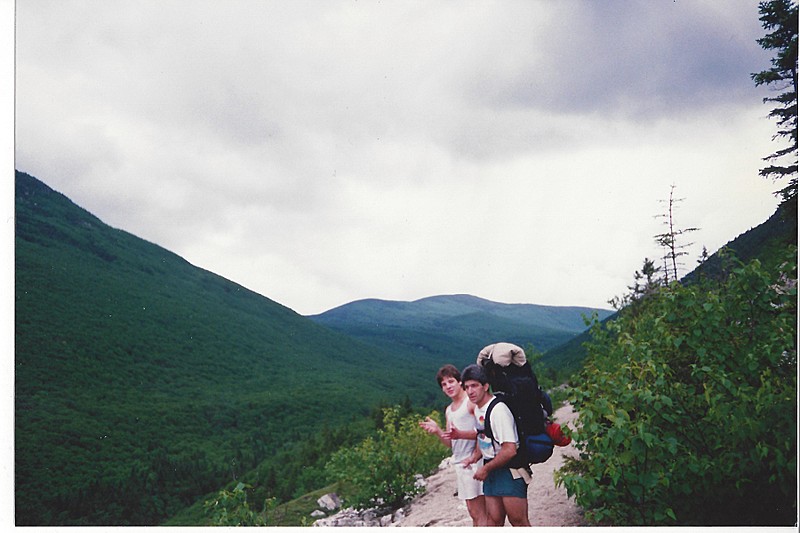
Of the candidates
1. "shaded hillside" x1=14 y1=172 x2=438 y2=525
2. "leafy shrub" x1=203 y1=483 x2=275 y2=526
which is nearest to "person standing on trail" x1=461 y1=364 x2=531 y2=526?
"leafy shrub" x1=203 y1=483 x2=275 y2=526

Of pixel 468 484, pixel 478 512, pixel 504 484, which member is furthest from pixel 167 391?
pixel 504 484

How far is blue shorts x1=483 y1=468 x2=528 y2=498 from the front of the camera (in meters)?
3.05

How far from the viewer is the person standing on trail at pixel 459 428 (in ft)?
10.2

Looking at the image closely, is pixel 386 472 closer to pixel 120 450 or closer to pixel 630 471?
pixel 630 471

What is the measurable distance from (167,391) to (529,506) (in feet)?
47.4

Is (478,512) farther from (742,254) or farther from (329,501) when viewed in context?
(742,254)

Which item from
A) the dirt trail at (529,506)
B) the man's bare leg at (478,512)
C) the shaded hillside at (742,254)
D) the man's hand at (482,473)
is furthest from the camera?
the shaded hillside at (742,254)

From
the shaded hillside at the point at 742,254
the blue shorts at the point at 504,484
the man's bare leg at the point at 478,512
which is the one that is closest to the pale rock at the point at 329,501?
the shaded hillside at the point at 742,254

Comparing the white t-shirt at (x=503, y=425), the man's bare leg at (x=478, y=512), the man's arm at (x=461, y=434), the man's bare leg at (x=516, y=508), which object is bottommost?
the man's bare leg at (x=478, y=512)

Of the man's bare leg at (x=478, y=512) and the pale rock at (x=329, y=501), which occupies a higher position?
the man's bare leg at (x=478, y=512)

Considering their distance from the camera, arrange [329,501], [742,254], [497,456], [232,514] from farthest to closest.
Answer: [742,254], [329,501], [232,514], [497,456]

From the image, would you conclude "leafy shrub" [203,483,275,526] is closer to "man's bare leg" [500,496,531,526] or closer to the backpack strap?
"man's bare leg" [500,496,531,526]

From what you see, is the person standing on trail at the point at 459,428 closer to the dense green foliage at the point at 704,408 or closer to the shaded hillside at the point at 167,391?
the dense green foliage at the point at 704,408

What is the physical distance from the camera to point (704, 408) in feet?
11.4
